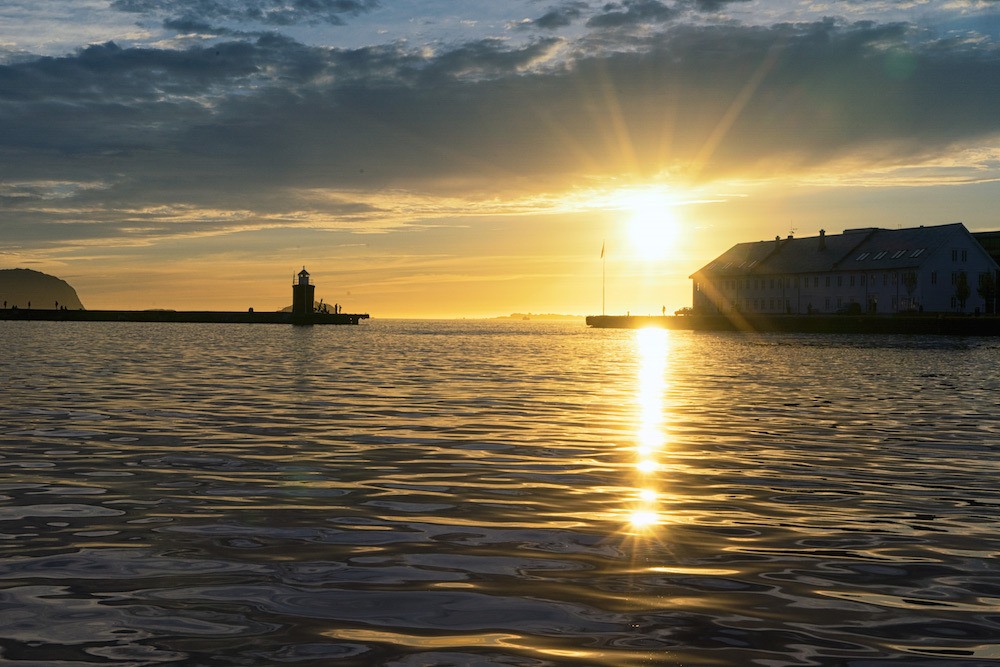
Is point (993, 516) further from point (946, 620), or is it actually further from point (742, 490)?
point (946, 620)

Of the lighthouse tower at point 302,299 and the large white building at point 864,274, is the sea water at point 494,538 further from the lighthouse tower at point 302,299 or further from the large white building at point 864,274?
the lighthouse tower at point 302,299

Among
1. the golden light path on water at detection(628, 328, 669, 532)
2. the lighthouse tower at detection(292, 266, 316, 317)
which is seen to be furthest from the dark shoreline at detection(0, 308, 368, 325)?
the golden light path on water at detection(628, 328, 669, 532)

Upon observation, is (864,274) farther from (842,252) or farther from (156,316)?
(156,316)

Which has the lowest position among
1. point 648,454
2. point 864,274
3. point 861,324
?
point 648,454

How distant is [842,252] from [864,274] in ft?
18.1

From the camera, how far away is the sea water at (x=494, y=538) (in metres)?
5.44

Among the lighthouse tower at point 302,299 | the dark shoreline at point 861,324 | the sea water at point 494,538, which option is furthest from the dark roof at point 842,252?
the sea water at point 494,538

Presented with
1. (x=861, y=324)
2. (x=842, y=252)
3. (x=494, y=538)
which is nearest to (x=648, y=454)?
(x=494, y=538)

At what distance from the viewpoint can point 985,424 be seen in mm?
17922

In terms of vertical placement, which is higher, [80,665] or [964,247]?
[964,247]

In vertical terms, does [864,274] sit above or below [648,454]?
above

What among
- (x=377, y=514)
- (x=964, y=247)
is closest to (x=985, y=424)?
(x=377, y=514)

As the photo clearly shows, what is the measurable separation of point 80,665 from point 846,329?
9451cm

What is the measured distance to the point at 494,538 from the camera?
8.12 m
